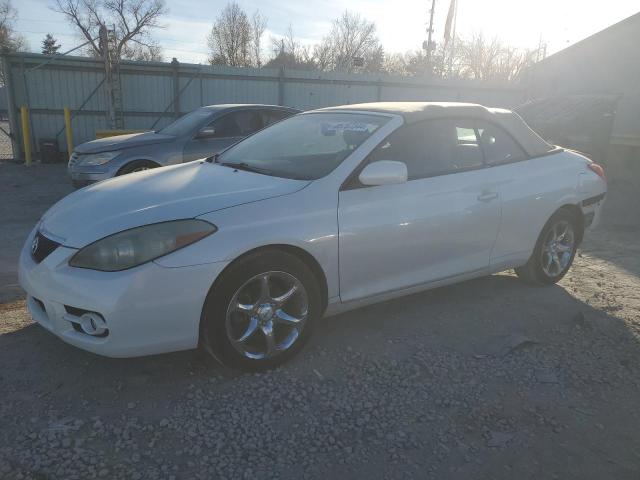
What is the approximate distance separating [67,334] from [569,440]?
261cm

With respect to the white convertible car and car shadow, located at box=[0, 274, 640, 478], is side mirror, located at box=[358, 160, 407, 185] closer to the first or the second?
the white convertible car

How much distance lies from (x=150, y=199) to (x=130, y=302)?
2.32ft

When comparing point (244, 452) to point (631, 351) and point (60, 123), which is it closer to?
Result: point (631, 351)

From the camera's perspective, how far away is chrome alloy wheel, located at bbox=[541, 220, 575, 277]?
4629 mm

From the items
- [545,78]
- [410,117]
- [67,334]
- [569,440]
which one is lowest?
[569,440]

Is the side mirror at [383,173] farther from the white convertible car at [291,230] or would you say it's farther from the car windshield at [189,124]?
the car windshield at [189,124]

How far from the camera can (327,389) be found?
9.80ft

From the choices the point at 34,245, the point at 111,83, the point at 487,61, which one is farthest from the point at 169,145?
the point at 487,61

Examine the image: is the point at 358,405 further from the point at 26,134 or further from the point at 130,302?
the point at 26,134

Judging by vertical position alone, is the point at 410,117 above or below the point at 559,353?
above

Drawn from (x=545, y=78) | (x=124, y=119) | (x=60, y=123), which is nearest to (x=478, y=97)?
(x=545, y=78)

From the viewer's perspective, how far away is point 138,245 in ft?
9.03

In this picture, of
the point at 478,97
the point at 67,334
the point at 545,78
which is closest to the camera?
the point at 67,334

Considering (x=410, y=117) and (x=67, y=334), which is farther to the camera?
(x=410, y=117)
